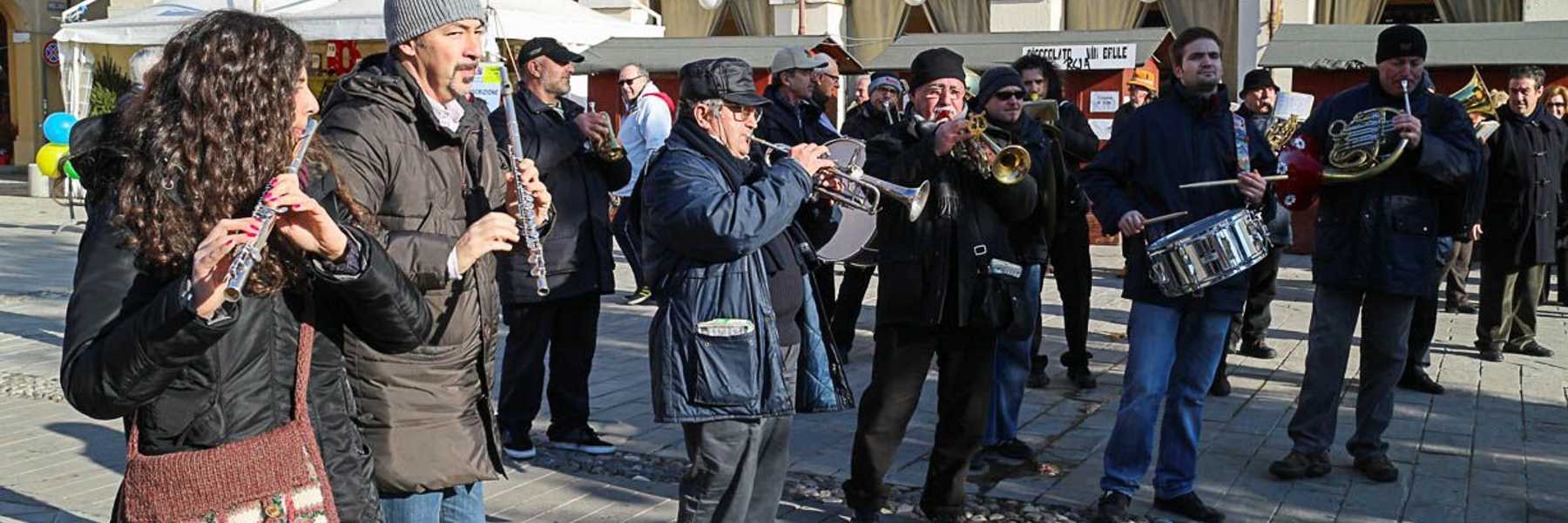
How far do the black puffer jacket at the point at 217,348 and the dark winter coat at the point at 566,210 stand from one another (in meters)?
3.30

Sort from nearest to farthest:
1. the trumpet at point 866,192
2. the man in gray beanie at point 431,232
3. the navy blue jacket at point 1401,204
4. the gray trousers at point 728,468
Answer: the man in gray beanie at point 431,232, the gray trousers at point 728,468, the trumpet at point 866,192, the navy blue jacket at point 1401,204

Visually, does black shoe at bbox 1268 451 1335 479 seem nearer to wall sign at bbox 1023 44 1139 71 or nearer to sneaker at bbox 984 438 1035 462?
sneaker at bbox 984 438 1035 462

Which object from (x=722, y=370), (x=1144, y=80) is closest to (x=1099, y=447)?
(x=722, y=370)

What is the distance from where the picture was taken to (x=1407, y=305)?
579 centimetres

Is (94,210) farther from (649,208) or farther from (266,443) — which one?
(649,208)

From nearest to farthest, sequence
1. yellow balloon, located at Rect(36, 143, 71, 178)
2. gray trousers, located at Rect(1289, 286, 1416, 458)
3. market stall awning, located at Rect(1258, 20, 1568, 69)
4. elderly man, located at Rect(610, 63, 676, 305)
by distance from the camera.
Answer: gray trousers, located at Rect(1289, 286, 1416, 458) < elderly man, located at Rect(610, 63, 676, 305) < market stall awning, located at Rect(1258, 20, 1568, 69) < yellow balloon, located at Rect(36, 143, 71, 178)

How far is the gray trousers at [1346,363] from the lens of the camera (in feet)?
19.1

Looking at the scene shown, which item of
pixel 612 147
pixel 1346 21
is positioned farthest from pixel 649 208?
pixel 1346 21

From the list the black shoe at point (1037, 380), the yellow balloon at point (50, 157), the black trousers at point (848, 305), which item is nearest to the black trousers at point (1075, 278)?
the black shoe at point (1037, 380)

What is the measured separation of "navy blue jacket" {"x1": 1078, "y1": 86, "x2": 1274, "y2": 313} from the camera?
17.1ft

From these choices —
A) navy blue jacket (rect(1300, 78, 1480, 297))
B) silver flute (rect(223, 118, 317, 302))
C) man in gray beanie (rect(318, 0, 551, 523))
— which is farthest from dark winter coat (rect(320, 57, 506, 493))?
navy blue jacket (rect(1300, 78, 1480, 297))

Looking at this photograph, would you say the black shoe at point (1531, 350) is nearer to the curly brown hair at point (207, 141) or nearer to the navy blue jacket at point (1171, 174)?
the navy blue jacket at point (1171, 174)

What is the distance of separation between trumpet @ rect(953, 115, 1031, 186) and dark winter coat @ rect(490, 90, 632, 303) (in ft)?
6.47

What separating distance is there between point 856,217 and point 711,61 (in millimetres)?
1107
